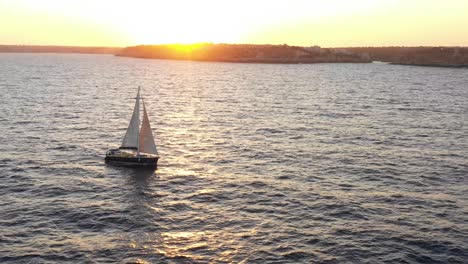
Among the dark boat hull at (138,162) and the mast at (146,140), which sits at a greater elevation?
the mast at (146,140)

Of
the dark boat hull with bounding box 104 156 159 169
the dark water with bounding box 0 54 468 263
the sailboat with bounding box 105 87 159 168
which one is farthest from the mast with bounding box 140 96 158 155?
the dark water with bounding box 0 54 468 263

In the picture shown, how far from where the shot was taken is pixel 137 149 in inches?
2662

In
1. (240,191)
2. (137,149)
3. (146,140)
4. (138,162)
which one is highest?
(146,140)

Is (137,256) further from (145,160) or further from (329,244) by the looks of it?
(145,160)

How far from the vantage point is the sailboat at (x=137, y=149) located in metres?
65.5

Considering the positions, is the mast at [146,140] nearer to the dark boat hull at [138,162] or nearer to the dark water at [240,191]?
the dark boat hull at [138,162]

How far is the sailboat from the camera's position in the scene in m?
65.5

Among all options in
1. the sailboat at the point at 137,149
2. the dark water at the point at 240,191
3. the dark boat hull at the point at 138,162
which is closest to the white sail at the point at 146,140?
the sailboat at the point at 137,149

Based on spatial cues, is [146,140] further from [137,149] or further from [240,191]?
[240,191]

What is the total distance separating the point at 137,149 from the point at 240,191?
19291 mm

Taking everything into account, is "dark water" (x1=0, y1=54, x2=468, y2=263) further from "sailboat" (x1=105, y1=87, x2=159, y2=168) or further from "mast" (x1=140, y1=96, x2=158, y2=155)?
"mast" (x1=140, y1=96, x2=158, y2=155)

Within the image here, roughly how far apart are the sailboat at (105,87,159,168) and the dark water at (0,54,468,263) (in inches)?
69.2

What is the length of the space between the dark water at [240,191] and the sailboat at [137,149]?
176cm

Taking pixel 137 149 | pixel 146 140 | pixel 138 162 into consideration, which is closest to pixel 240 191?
pixel 138 162
